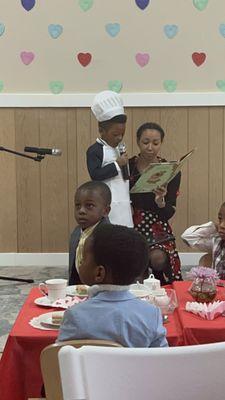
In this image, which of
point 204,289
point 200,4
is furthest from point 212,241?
point 200,4

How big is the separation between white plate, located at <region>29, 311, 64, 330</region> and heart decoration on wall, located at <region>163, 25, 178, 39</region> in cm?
308

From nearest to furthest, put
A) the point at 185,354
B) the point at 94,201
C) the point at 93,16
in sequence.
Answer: the point at 185,354 → the point at 94,201 → the point at 93,16

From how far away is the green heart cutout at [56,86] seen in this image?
461 centimetres

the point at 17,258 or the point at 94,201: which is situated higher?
the point at 94,201

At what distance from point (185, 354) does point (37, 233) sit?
12.8 feet

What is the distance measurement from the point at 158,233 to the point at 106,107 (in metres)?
0.79

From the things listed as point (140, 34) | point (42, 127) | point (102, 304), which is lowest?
point (102, 304)

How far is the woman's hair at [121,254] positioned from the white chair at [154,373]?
2.34 ft

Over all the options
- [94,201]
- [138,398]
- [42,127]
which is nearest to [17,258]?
[42,127]

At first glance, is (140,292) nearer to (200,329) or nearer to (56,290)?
(56,290)

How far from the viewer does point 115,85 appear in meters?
4.59

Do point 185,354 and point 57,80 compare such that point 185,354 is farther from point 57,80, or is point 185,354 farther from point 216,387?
point 57,80

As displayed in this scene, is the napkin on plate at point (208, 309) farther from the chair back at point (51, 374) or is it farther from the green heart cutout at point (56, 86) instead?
the green heart cutout at point (56, 86)

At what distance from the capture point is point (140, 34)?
4.55 metres
